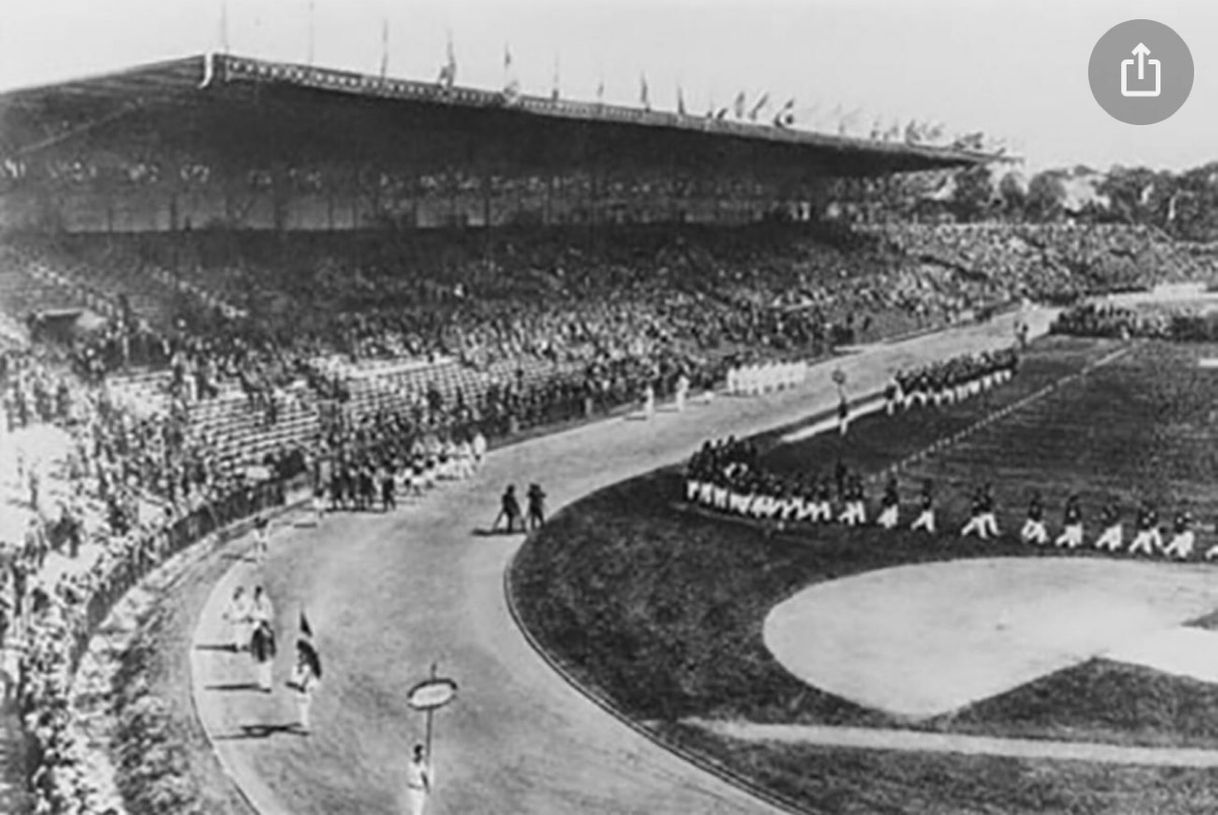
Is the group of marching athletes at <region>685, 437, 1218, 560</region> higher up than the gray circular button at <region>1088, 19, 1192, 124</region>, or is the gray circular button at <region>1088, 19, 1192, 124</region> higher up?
the gray circular button at <region>1088, 19, 1192, 124</region>

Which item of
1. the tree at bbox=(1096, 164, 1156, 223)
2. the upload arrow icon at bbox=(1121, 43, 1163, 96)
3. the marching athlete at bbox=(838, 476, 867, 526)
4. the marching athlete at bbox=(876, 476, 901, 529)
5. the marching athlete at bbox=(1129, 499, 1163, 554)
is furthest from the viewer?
the tree at bbox=(1096, 164, 1156, 223)

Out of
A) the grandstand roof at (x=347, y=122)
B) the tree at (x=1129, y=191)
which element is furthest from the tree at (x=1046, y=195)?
the grandstand roof at (x=347, y=122)

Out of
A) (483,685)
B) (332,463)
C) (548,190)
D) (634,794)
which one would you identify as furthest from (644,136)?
(634,794)

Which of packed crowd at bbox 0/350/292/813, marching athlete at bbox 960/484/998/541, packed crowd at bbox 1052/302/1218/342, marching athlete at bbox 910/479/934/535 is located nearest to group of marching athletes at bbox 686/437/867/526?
marching athlete at bbox 910/479/934/535

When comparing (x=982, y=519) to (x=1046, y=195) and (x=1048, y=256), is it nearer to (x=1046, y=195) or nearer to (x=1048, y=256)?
(x=1048, y=256)

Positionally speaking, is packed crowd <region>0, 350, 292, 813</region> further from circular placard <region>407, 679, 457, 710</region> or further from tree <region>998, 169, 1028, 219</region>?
tree <region>998, 169, 1028, 219</region>

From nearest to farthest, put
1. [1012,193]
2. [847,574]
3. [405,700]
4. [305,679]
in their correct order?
[305,679] → [405,700] → [847,574] → [1012,193]

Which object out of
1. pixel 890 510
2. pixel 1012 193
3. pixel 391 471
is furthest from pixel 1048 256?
pixel 391 471

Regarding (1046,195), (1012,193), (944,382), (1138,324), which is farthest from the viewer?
(1012,193)
